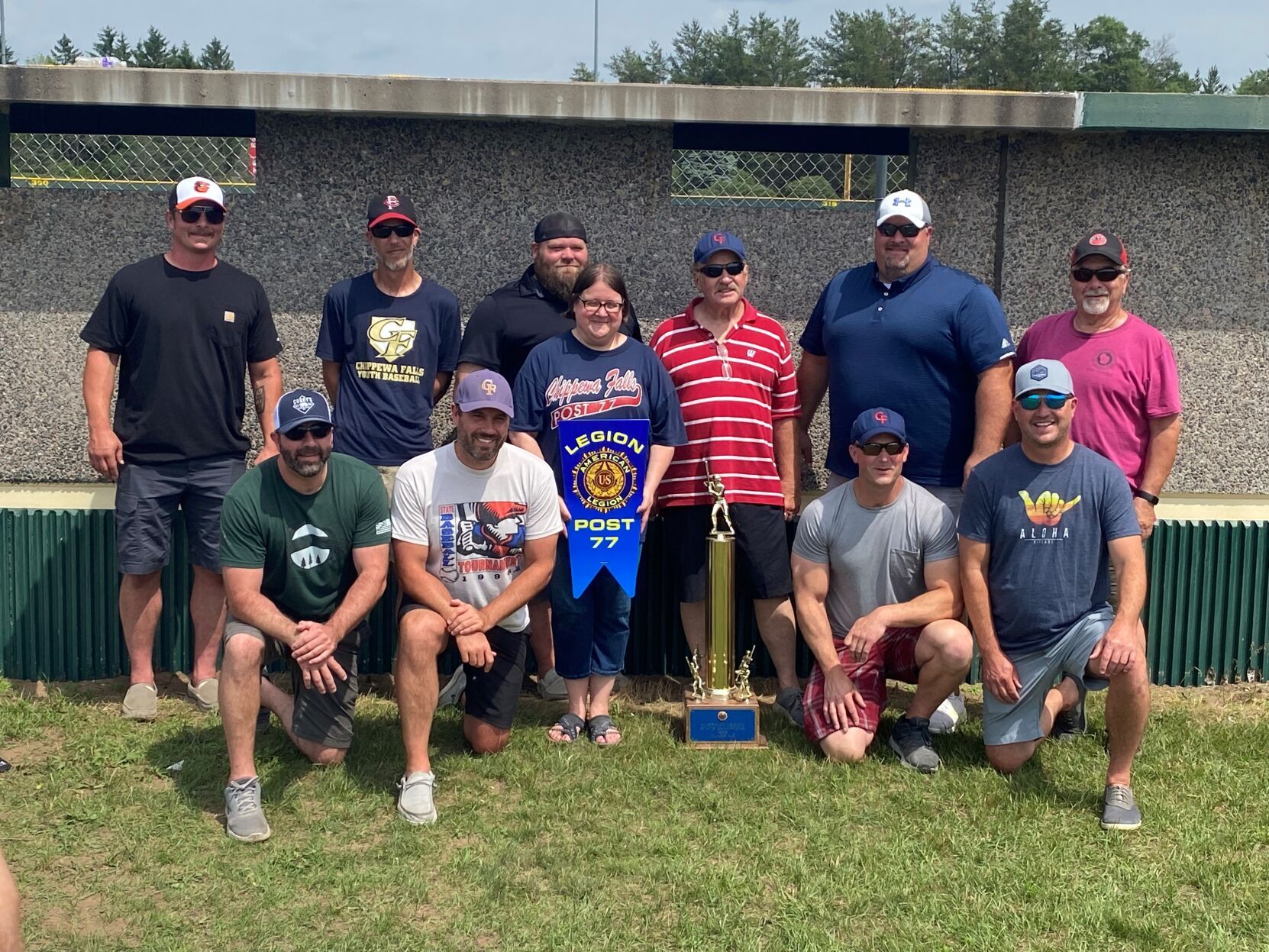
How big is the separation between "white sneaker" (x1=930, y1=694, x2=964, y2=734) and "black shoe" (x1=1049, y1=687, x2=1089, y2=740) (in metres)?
0.37

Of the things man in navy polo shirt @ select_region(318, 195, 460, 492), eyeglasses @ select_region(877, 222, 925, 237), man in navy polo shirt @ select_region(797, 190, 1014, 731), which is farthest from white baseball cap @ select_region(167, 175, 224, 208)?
eyeglasses @ select_region(877, 222, 925, 237)

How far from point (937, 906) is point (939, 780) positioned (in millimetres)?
936

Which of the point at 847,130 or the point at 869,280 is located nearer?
the point at 869,280

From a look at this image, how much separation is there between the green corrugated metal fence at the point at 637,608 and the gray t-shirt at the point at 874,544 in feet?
2.92

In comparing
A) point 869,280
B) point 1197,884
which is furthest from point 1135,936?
point 869,280

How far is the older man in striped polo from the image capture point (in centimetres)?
525

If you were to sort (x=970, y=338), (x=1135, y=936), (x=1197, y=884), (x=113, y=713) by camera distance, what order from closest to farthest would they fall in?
1. (x=1135, y=936)
2. (x=1197, y=884)
3. (x=970, y=338)
4. (x=113, y=713)

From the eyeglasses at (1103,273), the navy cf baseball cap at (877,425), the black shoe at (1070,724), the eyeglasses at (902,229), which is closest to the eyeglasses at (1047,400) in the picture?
the navy cf baseball cap at (877,425)

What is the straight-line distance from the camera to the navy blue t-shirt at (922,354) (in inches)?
201

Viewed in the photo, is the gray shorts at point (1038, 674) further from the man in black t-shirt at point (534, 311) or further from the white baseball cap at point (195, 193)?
the white baseball cap at point (195, 193)

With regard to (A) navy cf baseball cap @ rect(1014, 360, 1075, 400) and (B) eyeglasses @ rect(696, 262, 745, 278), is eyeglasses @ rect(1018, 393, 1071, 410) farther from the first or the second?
(B) eyeglasses @ rect(696, 262, 745, 278)

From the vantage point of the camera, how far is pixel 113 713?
543 centimetres

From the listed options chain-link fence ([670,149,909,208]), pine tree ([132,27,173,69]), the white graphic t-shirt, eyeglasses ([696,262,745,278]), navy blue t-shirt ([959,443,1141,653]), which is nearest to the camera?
Result: navy blue t-shirt ([959,443,1141,653])

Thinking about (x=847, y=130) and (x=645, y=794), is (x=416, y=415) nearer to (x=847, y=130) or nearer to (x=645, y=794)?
(x=645, y=794)
